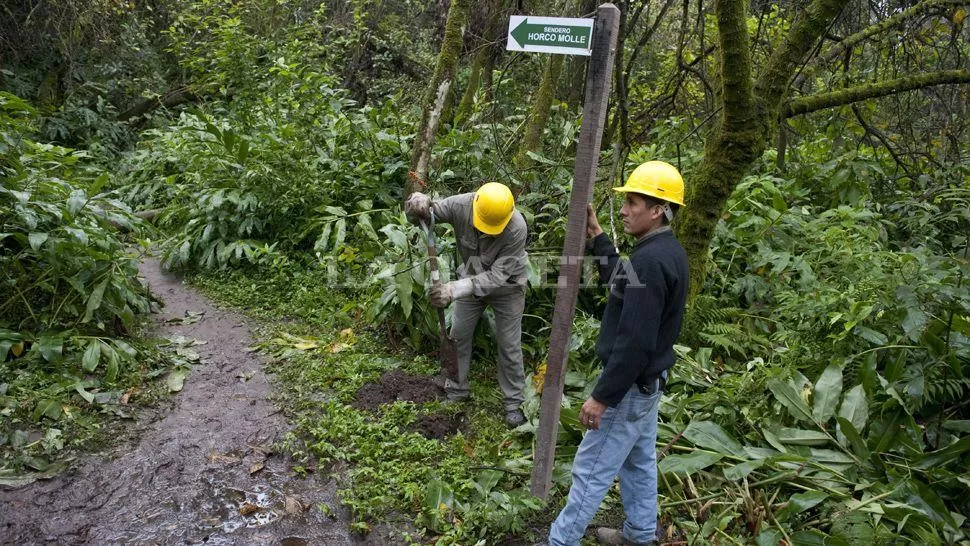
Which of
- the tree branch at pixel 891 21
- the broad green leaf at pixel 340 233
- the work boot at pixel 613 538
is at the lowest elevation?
the work boot at pixel 613 538

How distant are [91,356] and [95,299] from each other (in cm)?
48

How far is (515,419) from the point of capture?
452 cm

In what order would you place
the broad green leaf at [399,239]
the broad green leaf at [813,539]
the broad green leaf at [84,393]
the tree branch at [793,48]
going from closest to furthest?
the broad green leaf at [813,539] → the tree branch at [793,48] → the broad green leaf at [84,393] → the broad green leaf at [399,239]

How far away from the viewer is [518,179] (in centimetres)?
646

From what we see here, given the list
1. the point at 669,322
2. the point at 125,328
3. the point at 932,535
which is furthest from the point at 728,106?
the point at 125,328

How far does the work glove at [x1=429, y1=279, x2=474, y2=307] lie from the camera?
13.9ft

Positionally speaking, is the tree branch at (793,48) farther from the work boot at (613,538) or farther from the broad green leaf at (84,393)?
the broad green leaf at (84,393)

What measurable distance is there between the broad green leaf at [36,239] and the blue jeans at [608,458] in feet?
13.3

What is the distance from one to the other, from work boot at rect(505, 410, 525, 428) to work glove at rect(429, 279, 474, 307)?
3.13 feet

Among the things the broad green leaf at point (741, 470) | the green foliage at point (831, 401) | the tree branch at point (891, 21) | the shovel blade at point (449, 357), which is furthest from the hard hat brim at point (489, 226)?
the tree branch at point (891, 21)

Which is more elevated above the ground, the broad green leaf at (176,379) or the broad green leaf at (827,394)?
the broad green leaf at (827,394)

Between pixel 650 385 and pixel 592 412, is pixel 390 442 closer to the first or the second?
pixel 592 412

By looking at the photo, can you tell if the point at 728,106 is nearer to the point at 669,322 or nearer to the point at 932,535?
the point at 669,322

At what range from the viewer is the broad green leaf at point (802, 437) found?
364cm
